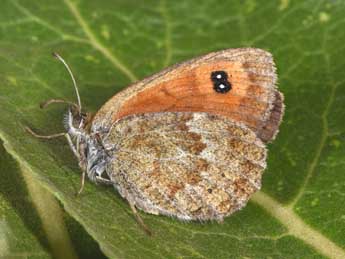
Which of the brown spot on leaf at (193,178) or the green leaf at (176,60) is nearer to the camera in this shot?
the green leaf at (176,60)

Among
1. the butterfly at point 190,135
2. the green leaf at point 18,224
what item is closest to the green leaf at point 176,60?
the butterfly at point 190,135

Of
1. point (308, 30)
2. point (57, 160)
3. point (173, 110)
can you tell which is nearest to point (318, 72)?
point (308, 30)

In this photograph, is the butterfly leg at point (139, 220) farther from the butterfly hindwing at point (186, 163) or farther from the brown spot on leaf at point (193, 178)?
the brown spot on leaf at point (193, 178)

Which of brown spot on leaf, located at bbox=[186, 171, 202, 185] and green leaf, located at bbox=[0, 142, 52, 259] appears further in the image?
brown spot on leaf, located at bbox=[186, 171, 202, 185]

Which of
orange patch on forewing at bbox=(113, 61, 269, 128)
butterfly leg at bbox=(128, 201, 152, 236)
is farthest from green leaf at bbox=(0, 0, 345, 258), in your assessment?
orange patch on forewing at bbox=(113, 61, 269, 128)

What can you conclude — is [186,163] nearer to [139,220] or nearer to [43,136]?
[139,220]

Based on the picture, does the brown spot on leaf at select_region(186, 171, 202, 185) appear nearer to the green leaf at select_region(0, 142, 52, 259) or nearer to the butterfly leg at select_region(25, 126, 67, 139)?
the butterfly leg at select_region(25, 126, 67, 139)

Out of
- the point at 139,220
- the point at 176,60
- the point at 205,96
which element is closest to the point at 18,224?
the point at 139,220
